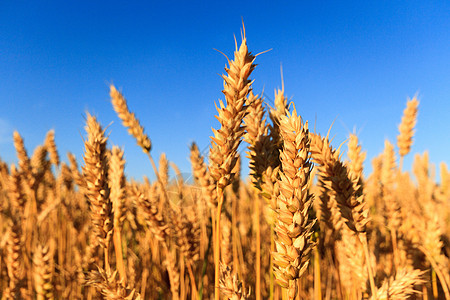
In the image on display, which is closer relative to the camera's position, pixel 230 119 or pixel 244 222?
pixel 230 119

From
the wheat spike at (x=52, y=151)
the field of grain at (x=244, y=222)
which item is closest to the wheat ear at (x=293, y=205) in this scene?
the field of grain at (x=244, y=222)

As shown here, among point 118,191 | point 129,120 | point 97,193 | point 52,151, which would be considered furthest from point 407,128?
point 52,151

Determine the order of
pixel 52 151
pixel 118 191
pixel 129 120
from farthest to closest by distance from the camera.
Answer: pixel 52 151
pixel 129 120
pixel 118 191

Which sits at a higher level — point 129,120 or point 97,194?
point 129,120

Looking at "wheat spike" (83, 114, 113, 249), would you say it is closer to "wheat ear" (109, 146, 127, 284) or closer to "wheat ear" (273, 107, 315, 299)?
"wheat ear" (109, 146, 127, 284)

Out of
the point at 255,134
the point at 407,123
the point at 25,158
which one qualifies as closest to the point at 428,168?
the point at 407,123

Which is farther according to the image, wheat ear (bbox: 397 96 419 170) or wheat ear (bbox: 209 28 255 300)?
wheat ear (bbox: 397 96 419 170)

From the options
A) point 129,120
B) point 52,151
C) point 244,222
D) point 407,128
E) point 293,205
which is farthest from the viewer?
point 52,151

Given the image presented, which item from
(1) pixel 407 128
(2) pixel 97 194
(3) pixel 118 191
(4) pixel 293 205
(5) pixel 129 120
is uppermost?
(1) pixel 407 128

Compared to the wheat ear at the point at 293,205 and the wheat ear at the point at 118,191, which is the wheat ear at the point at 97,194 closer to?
the wheat ear at the point at 118,191

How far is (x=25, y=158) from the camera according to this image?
2.87m

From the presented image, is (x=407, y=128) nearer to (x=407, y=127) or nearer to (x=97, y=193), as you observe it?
(x=407, y=127)

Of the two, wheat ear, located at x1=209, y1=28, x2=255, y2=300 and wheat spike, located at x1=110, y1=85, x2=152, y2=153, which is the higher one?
wheat spike, located at x1=110, y1=85, x2=152, y2=153

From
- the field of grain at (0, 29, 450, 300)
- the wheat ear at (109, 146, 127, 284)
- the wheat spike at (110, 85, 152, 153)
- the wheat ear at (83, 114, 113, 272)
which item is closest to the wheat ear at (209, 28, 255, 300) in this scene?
the field of grain at (0, 29, 450, 300)
